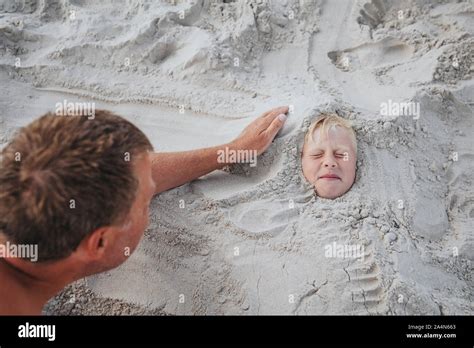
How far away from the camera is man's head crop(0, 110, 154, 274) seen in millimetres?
1818

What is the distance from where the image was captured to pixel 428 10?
11.9 feet

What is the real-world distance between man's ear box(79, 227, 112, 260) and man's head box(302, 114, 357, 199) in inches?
44.4

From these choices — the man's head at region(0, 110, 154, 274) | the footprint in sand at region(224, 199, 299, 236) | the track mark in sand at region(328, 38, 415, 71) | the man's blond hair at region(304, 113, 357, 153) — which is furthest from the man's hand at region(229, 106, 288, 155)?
the man's head at region(0, 110, 154, 274)

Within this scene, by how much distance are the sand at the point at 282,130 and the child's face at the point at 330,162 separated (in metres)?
0.05

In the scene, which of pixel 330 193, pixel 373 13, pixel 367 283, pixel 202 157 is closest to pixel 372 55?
pixel 373 13

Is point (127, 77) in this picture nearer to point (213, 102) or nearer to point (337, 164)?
point (213, 102)

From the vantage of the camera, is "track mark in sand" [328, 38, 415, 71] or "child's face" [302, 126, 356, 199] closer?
"child's face" [302, 126, 356, 199]

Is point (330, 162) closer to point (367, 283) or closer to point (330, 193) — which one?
point (330, 193)

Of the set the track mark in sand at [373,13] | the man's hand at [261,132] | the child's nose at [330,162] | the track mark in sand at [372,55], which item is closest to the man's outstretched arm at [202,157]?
the man's hand at [261,132]

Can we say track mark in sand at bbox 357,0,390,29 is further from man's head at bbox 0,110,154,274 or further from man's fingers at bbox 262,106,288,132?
man's head at bbox 0,110,154,274
